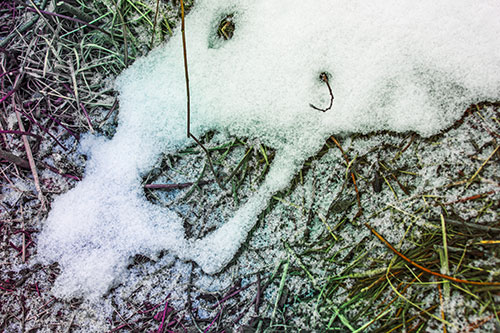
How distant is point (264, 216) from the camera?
1518mm

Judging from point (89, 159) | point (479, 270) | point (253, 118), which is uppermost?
point (89, 159)

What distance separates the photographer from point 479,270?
1260 mm

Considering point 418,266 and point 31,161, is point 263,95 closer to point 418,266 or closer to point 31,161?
point 418,266

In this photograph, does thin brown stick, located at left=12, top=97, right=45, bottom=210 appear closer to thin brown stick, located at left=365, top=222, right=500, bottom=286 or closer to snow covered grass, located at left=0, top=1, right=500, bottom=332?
snow covered grass, located at left=0, top=1, right=500, bottom=332

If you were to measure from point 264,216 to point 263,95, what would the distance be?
603mm

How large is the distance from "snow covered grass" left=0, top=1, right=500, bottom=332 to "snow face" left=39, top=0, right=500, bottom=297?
5cm

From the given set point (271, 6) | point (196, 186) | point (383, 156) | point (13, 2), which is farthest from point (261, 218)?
point (13, 2)

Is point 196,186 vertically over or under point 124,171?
under

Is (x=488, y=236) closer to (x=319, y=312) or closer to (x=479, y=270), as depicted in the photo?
(x=479, y=270)

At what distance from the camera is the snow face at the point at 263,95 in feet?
4.61

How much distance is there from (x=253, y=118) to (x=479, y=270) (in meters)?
1.18

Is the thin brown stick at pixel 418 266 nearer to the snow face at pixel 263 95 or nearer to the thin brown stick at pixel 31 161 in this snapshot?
the snow face at pixel 263 95

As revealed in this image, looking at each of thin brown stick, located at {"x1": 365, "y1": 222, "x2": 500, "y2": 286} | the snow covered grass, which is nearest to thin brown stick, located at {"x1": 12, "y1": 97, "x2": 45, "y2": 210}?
the snow covered grass

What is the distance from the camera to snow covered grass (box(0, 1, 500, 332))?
133cm
